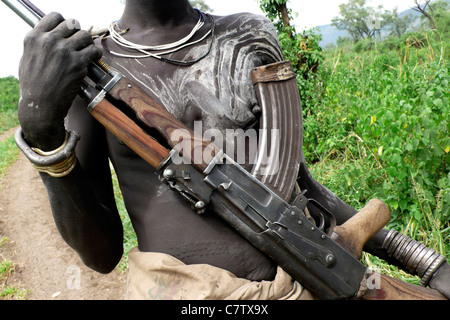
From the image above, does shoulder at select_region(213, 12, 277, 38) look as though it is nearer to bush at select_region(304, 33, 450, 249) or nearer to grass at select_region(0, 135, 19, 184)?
bush at select_region(304, 33, 450, 249)

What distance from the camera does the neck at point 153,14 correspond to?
1572 mm

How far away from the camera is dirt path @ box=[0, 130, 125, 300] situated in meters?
4.39

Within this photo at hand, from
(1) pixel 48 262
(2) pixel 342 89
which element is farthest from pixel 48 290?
(2) pixel 342 89

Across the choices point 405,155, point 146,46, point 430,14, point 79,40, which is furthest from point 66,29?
point 430,14

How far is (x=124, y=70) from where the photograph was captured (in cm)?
152

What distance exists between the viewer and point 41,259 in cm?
514

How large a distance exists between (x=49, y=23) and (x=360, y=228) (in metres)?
1.26

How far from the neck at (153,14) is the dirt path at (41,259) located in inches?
128

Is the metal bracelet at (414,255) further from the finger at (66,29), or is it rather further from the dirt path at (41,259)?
the dirt path at (41,259)

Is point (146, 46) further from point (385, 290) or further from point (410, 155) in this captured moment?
point (410, 155)

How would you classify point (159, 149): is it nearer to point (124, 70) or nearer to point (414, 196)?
Result: point (124, 70)

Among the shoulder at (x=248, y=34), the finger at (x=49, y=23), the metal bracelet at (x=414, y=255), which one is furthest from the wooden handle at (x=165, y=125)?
the metal bracelet at (x=414, y=255)
